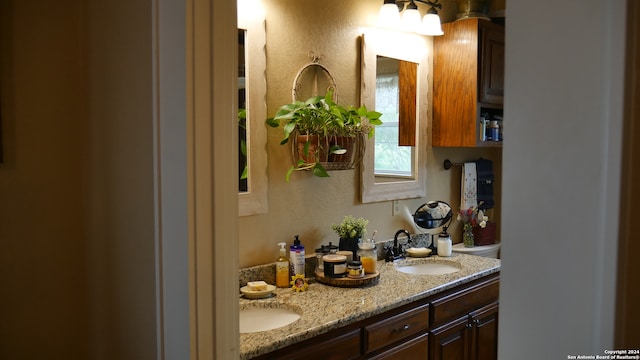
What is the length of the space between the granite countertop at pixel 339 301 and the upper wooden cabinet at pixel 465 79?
86 centimetres

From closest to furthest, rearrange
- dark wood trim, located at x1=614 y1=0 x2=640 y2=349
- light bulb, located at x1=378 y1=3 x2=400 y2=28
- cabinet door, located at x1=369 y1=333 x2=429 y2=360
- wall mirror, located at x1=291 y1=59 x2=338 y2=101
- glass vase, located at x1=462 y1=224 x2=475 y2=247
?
1. dark wood trim, located at x1=614 y1=0 x2=640 y2=349
2. cabinet door, located at x1=369 y1=333 x2=429 y2=360
3. wall mirror, located at x1=291 y1=59 x2=338 y2=101
4. light bulb, located at x1=378 y1=3 x2=400 y2=28
5. glass vase, located at x1=462 y1=224 x2=475 y2=247

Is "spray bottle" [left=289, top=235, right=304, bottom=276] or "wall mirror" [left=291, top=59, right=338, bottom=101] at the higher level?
"wall mirror" [left=291, top=59, right=338, bottom=101]

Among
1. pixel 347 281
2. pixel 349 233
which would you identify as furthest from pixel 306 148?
pixel 347 281

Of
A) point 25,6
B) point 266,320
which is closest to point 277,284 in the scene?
point 266,320

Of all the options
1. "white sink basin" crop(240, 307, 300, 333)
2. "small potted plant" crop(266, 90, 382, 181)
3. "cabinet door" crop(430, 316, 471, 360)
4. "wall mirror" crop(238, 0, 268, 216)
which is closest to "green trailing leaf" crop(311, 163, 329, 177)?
"small potted plant" crop(266, 90, 382, 181)

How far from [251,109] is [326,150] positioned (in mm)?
389

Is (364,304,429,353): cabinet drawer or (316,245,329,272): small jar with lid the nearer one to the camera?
(364,304,429,353): cabinet drawer

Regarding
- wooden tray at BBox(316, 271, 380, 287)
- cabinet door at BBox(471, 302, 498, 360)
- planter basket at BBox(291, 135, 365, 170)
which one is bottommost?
cabinet door at BBox(471, 302, 498, 360)

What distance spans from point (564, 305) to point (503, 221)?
12cm

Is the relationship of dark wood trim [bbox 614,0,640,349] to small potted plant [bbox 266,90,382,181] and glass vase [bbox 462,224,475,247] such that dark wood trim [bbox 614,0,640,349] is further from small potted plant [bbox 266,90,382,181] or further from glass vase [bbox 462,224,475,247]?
glass vase [bbox 462,224,475,247]

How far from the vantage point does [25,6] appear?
1.48 m

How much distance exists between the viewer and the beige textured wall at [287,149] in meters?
2.38

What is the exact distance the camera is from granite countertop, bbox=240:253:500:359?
1724mm

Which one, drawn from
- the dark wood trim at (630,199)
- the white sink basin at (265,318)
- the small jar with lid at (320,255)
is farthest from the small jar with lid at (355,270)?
the dark wood trim at (630,199)
